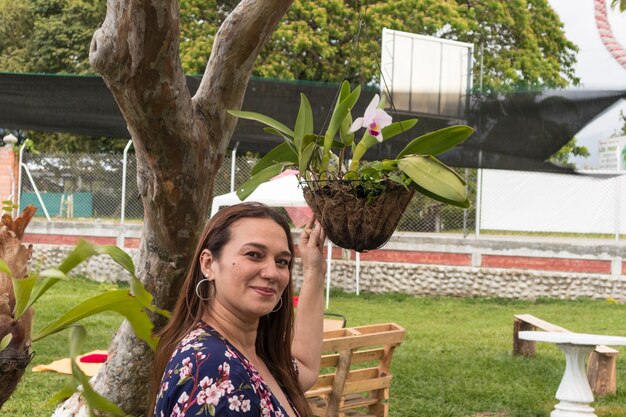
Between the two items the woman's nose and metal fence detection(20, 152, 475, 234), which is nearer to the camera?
the woman's nose

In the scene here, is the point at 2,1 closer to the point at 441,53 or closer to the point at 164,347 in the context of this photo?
the point at 441,53

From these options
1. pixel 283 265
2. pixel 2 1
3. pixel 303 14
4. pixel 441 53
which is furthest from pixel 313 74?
pixel 283 265

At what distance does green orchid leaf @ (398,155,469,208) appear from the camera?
1958mm

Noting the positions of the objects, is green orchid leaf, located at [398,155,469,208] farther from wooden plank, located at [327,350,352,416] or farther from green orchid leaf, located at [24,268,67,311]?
wooden plank, located at [327,350,352,416]

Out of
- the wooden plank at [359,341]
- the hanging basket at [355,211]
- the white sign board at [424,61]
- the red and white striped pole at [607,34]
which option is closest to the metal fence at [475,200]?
the white sign board at [424,61]

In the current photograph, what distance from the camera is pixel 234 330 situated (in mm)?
1682

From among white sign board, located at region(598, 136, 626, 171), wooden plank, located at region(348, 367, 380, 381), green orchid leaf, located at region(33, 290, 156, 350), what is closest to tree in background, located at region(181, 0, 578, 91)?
white sign board, located at region(598, 136, 626, 171)

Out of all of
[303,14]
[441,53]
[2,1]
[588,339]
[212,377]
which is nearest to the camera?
[212,377]

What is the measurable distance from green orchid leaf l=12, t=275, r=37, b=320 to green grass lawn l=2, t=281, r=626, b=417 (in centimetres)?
298

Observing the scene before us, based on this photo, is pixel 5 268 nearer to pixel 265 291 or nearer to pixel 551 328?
pixel 265 291

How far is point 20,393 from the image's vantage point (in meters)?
5.79

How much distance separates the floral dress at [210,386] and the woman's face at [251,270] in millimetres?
106

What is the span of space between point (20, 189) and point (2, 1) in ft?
40.1

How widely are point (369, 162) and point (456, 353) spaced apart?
234 inches
